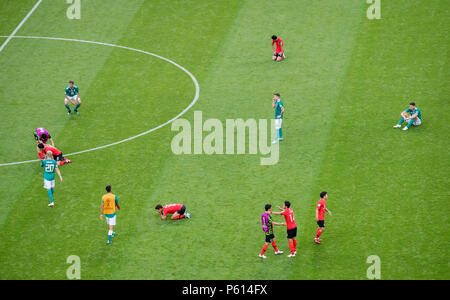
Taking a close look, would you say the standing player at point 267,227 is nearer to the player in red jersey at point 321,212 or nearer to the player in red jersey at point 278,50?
the player in red jersey at point 321,212

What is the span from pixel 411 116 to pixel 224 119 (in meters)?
7.80

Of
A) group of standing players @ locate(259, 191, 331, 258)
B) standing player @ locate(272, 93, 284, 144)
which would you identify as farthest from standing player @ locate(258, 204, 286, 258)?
standing player @ locate(272, 93, 284, 144)

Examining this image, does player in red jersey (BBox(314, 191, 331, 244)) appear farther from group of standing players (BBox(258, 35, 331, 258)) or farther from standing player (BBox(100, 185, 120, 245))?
standing player (BBox(100, 185, 120, 245))

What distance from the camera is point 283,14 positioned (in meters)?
37.2

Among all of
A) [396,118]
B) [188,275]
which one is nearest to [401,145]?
[396,118]

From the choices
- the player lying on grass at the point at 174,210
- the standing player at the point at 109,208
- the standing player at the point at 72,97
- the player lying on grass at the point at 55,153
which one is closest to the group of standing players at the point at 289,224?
the player lying on grass at the point at 174,210

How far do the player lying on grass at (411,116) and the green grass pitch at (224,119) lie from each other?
49cm

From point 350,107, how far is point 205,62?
793cm

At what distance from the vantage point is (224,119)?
2942 centimetres

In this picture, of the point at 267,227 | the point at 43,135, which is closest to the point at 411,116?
the point at 267,227

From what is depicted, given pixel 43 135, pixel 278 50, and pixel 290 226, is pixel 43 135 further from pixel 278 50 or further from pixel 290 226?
pixel 278 50

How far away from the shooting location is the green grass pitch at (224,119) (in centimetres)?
2189

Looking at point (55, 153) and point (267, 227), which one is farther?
point (55, 153)

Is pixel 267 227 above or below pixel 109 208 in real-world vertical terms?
below
